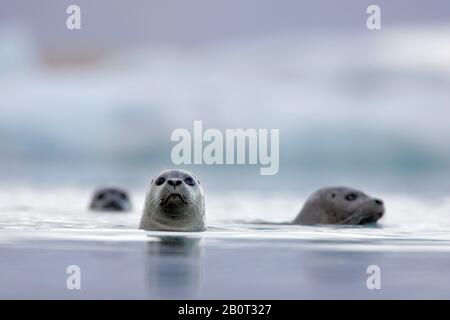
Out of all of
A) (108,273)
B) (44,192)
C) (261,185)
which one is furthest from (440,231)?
(261,185)

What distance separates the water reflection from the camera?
727 centimetres

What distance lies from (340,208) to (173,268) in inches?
249

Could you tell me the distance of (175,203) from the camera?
11383 millimetres

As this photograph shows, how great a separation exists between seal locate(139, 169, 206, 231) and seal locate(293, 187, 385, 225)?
2.85 m
